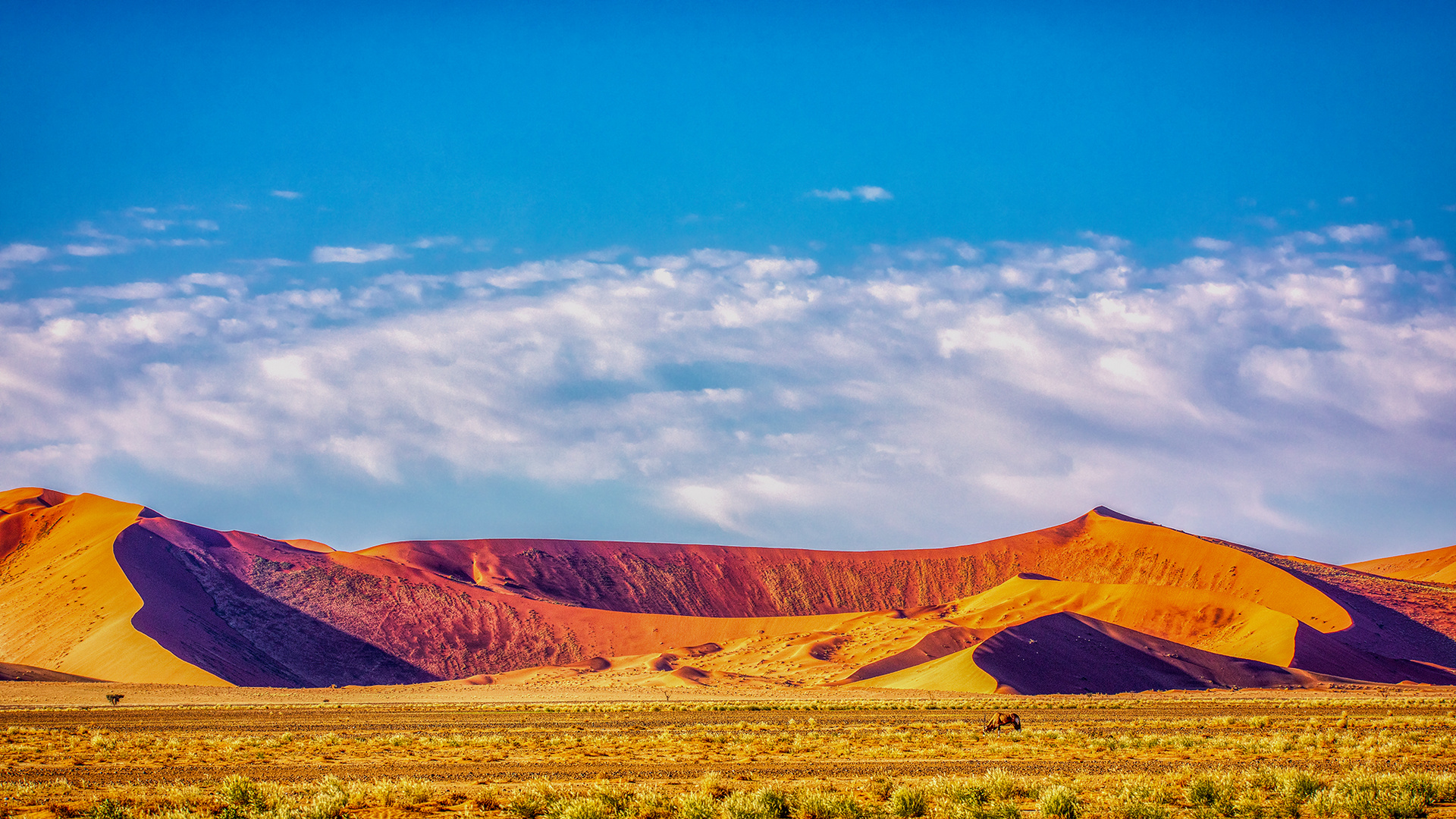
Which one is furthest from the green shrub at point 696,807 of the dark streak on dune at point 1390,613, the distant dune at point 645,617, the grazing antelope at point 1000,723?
the dark streak on dune at point 1390,613

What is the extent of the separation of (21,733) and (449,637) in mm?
57963

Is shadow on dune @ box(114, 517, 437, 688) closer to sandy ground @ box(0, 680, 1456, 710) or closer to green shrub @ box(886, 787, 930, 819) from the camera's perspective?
sandy ground @ box(0, 680, 1456, 710)

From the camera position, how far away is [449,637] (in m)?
86.2

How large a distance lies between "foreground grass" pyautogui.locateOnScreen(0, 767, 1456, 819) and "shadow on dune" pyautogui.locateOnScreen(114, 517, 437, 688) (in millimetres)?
61330

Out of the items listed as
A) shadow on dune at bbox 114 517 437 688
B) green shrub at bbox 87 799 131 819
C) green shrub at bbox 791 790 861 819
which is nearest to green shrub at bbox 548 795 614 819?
green shrub at bbox 791 790 861 819

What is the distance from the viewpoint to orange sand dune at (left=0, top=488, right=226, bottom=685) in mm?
67125

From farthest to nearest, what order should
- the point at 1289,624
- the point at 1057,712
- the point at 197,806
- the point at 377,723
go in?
the point at 1289,624
the point at 1057,712
the point at 377,723
the point at 197,806

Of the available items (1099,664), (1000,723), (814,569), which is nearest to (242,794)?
(1000,723)

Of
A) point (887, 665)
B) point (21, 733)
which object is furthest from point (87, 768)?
point (887, 665)

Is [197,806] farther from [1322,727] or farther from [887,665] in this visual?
[887,665]

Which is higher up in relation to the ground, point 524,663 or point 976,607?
point 976,607

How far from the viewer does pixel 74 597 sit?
77000 mm

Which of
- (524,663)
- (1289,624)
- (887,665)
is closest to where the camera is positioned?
(887,665)

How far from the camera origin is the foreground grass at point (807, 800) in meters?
Answer: 12.9
